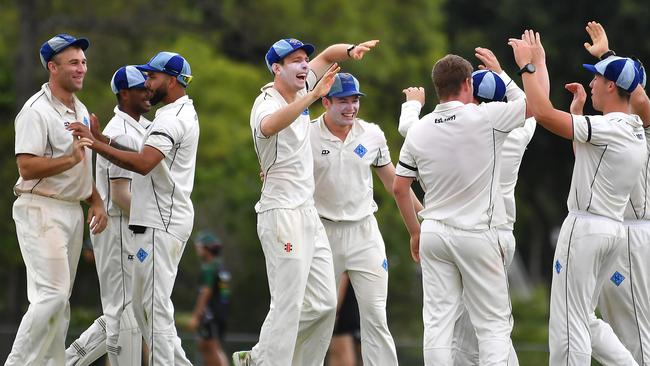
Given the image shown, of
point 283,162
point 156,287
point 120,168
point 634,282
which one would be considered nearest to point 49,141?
point 120,168

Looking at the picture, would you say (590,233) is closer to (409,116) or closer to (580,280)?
(580,280)

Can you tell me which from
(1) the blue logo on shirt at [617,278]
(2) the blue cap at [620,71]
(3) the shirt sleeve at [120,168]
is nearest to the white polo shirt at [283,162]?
(3) the shirt sleeve at [120,168]

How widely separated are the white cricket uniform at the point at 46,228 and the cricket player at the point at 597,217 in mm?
3912

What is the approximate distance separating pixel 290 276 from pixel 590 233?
2518 mm

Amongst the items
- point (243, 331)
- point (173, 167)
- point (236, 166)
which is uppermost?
point (173, 167)

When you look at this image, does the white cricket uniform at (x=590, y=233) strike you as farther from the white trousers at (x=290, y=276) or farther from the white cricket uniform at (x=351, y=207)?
the white trousers at (x=290, y=276)

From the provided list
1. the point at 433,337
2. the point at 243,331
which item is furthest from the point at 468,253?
the point at 243,331

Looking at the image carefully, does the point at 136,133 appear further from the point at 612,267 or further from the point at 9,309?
the point at 9,309

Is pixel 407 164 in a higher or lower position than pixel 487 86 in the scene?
lower

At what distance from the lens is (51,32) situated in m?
28.2

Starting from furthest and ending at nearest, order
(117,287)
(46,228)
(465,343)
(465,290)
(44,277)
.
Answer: (117,287) → (465,343) → (46,228) → (44,277) → (465,290)

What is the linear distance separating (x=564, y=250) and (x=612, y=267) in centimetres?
50

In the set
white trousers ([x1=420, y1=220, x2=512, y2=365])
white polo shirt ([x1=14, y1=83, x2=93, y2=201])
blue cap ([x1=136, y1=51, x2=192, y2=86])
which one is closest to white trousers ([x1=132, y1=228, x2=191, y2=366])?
white polo shirt ([x1=14, y1=83, x2=93, y2=201])

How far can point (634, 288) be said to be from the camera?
11117mm
